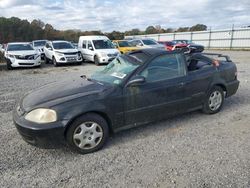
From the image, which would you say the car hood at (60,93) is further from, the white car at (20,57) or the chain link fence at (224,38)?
the chain link fence at (224,38)

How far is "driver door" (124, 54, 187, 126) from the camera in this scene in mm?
3760

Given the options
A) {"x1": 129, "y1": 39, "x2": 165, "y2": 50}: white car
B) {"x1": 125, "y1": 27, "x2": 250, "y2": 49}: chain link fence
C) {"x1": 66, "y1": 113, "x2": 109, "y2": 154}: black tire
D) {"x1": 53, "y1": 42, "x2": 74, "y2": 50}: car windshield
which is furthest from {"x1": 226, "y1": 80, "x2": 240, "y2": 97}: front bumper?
{"x1": 125, "y1": 27, "x2": 250, "y2": 49}: chain link fence

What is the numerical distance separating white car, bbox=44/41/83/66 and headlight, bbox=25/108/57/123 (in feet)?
37.3

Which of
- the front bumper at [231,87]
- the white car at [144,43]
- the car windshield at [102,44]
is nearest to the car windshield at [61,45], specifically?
the car windshield at [102,44]

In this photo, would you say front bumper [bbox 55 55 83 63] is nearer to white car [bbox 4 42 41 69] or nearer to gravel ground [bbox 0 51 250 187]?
white car [bbox 4 42 41 69]

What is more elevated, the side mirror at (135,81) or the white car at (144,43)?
the white car at (144,43)

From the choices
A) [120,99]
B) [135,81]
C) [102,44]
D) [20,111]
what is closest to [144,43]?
[102,44]

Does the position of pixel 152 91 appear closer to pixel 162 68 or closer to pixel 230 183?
pixel 162 68

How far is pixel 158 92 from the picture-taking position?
13.0 ft

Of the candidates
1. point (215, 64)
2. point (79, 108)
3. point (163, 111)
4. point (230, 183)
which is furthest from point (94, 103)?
point (215, 64)

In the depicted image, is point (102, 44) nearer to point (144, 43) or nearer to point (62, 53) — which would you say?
point (62, 53)

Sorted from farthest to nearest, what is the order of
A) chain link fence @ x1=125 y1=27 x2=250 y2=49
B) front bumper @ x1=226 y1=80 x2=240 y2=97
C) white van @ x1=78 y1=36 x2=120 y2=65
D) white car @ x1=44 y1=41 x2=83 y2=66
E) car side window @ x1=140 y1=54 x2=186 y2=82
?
chain link fence @ x1=125 y1=27 x2=250 y2=49 < white car @ x1=44 y1=41 x2=83 y2=66 < white van @ x1=78 y1=36 x2=120 y2=65 < front bumper @ x1=226 y1=80 x2=240 y2=97 < car side window @ x1=140 y1=54 x2=186 y2=82

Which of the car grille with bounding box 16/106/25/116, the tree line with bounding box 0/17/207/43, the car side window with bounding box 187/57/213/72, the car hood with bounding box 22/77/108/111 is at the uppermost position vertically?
the tree line with bounding box 0/17/207/43

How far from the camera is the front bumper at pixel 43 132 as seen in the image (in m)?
3.13
